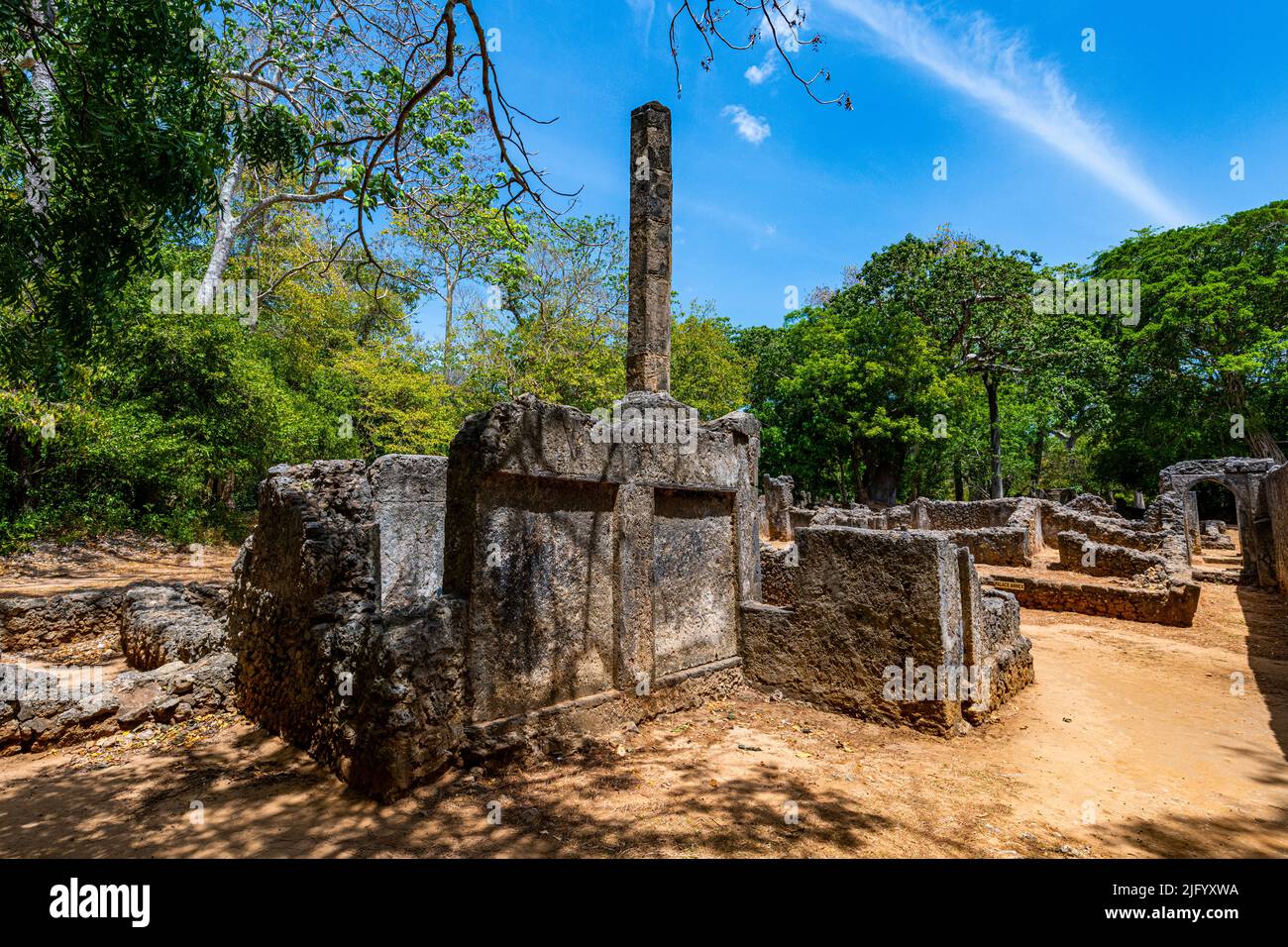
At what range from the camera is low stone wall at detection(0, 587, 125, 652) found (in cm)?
762

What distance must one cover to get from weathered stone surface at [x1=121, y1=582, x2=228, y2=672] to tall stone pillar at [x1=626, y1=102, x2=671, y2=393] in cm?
537

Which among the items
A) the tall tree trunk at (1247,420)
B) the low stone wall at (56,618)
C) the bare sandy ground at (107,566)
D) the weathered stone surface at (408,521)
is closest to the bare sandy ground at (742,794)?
the weathered stone surface at (408,521)

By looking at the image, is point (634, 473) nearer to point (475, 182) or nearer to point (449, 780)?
point (449, 780)

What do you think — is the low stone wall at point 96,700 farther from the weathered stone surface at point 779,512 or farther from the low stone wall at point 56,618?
the weathered stone surface at point 779,512

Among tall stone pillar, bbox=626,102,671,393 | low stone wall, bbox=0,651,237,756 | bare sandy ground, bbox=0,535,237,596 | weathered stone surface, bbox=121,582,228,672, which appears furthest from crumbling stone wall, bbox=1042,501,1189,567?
bare sandy ground, bbox=0,535,237,596

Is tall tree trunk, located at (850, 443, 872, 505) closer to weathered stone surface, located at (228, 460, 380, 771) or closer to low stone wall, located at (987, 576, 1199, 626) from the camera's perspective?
low stone wall, located at (987, 576, 1199, 626)

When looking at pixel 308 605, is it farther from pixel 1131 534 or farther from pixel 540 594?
pixel 1131 534

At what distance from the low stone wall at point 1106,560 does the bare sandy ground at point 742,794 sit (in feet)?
22.9

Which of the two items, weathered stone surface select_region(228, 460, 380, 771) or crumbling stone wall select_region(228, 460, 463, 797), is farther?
weathered stone surface select_region(228, 460, 380, 771)

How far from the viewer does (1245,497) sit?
16828mm

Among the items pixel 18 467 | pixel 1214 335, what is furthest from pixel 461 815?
pixel 1214 335

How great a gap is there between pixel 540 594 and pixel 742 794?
1.93 metres

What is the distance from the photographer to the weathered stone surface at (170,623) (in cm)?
657
